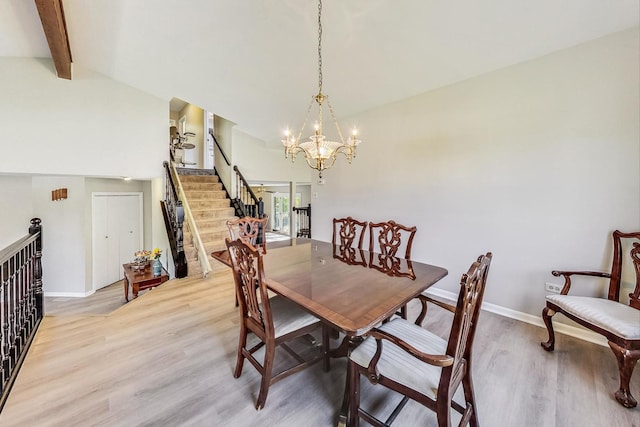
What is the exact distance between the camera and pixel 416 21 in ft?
7.39

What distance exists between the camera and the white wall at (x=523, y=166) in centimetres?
224

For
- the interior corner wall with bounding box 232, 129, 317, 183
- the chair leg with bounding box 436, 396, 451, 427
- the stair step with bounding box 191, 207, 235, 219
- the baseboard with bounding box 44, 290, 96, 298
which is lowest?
the baseboard with bounding box 44, 290, 96, 298

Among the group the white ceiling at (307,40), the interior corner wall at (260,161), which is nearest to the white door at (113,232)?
the interior corner wall at (260,161)

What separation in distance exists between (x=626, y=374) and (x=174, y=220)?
4.92 meters

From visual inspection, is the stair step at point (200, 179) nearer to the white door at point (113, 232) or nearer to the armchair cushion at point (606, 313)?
the white door at point (113, 232)

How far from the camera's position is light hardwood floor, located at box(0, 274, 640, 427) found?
159cm

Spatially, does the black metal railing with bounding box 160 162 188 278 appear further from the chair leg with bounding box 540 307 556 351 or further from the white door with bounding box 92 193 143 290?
the chair leg with bounding box 540 307 556 351

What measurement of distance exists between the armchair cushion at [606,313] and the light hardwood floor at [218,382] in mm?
423

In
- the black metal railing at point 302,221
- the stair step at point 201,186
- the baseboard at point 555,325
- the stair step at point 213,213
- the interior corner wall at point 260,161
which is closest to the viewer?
the baseboard at point 555,325

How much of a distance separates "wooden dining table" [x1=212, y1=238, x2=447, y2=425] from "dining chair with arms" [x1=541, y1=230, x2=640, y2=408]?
106 centimetres

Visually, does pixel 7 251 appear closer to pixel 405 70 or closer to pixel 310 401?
pixel 310 401

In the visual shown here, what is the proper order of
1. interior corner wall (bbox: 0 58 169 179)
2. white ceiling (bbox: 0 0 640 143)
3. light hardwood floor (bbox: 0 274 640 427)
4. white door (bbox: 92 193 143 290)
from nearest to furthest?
light hardwood floor (bbox: 0 274 640 427), white ceiling (bbox: 0 0 640 143), interior corner wall (bbox: 0 58 169 179), white door (bbox: 92 193 143 290)

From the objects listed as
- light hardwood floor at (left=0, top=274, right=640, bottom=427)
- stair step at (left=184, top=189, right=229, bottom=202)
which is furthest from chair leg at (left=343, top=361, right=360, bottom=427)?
stair step at (left=184, top=189, right=229, bottom=202)

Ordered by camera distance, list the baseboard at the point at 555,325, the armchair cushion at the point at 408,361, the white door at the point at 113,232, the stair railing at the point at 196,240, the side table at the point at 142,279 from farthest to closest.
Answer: the white door at the point at 113,232 < the side table at the point at 142,279 < the stair railing at the point at 196,240 < the baseboard at the point at 555,325 < the armchair cushion at the point at 408,361
